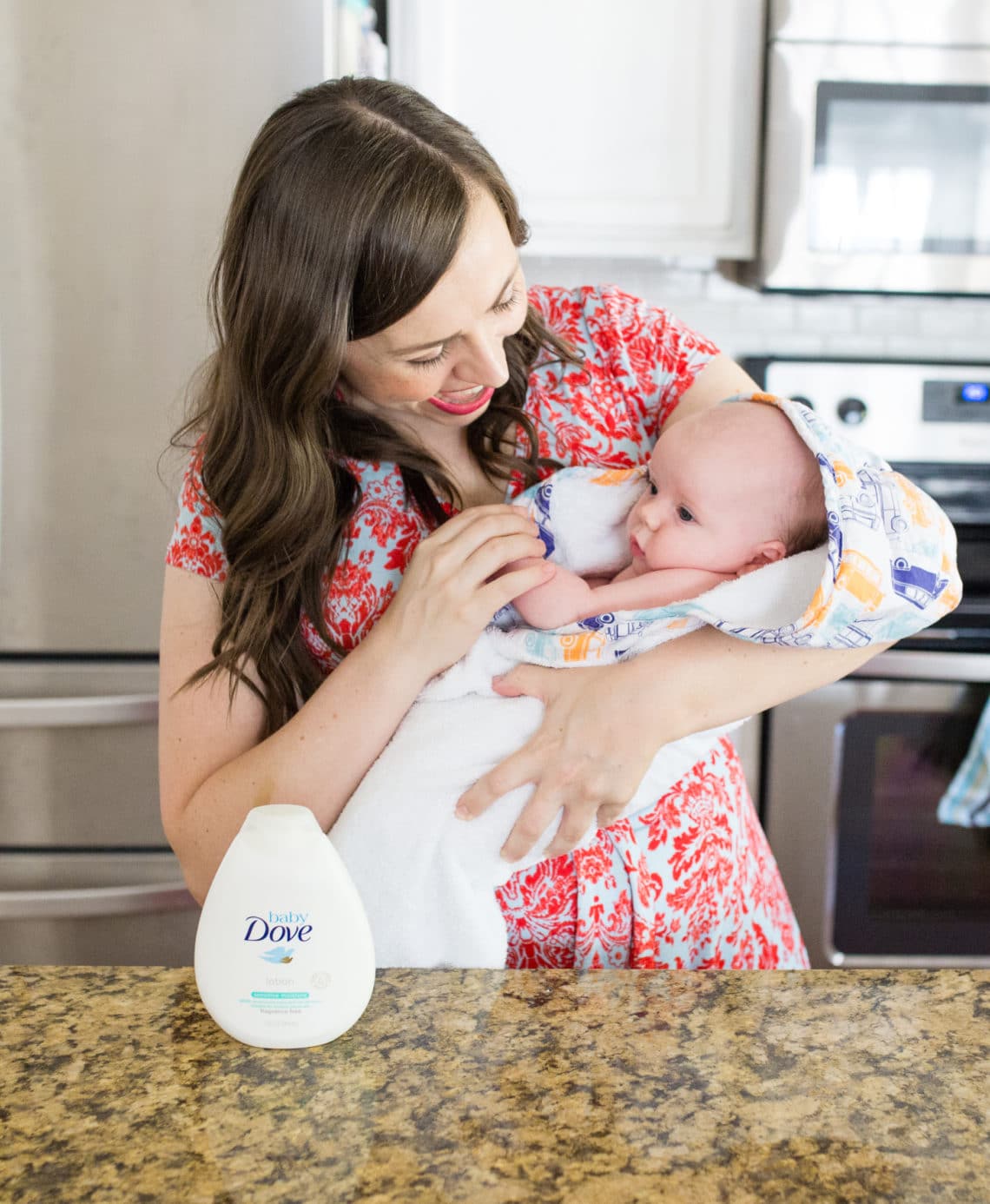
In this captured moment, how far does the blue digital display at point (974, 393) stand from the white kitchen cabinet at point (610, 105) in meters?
0.57

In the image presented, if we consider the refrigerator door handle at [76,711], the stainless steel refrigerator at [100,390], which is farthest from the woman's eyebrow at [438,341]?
the refrigerator door handle at [76,711]

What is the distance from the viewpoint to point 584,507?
3.87 ft

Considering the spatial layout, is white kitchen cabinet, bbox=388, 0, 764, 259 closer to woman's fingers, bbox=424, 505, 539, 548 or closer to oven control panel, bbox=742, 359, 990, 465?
oven control panel, bbox=742, 359, 990, 465

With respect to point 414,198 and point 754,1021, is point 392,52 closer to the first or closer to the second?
point 414,198

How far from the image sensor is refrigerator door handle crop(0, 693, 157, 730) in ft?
5.97

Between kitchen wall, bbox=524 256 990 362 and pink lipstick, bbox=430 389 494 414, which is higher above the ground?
kitchen wall, bbox=524 256 990 362

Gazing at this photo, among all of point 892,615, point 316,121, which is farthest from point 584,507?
point 316,121

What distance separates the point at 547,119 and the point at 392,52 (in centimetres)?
31

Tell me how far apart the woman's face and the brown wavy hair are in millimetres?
17

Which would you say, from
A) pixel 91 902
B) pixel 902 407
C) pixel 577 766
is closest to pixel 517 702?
pixel 577 766

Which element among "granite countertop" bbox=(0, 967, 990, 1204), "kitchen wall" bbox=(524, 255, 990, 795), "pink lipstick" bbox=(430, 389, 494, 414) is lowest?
"granite countertop" bbox=(0, 967, 990, 1204)

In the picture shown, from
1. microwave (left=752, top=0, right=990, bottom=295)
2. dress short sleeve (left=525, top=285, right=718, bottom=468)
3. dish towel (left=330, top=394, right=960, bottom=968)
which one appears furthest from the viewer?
microwave (left=752, top=0, right=990, bottom=295)

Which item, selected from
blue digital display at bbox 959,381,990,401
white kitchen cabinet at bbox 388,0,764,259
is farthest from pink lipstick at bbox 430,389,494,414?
blue digital display at bbox 959,381,990,401

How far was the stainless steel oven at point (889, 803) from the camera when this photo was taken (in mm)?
2182
